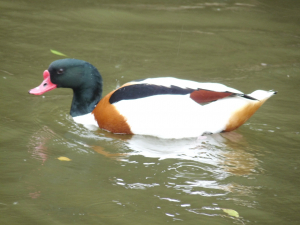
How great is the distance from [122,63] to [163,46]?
1.19 meters

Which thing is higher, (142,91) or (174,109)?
(142,91)

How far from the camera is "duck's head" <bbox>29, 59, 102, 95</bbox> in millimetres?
5305

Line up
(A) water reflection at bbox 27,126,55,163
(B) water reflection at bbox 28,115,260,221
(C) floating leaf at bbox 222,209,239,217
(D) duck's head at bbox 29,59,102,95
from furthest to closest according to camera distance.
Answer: (D) duck's head at bbox 29,59,102,95, (A) water reflection at bbox 27,126,55,163, (B) water reflection at bbox 28,115,260,221, (C) floating leaf at bbox 222,209,239,217

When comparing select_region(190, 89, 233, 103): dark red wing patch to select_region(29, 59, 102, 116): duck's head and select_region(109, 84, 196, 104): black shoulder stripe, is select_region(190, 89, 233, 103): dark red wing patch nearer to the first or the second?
select_region(109, 84, 196, 104): black shoulder stripe

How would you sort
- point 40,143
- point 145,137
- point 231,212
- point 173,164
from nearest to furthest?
point 231,212, point 173,164, point 40,143, point 145,137

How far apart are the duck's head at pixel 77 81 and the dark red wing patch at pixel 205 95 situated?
1.27 meters

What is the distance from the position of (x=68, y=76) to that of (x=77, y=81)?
0.41 feet

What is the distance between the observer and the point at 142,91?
4.98 meters

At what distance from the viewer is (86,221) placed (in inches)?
129

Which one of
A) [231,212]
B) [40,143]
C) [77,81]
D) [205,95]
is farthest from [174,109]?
[231,212]

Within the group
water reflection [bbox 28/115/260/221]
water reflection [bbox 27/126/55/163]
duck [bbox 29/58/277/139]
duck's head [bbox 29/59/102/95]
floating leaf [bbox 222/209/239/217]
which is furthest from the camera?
duck's head [bbox 29/59/102/95]

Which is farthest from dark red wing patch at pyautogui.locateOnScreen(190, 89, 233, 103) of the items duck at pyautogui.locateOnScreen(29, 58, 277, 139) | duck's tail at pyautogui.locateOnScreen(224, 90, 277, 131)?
duck's tail at pyautogui.locateOnScreen(224, 90, 277, 131)

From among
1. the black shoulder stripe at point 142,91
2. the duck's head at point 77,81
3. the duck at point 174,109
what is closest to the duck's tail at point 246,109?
the duck at point 174,109

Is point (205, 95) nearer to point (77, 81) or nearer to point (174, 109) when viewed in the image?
point (174, 109)
